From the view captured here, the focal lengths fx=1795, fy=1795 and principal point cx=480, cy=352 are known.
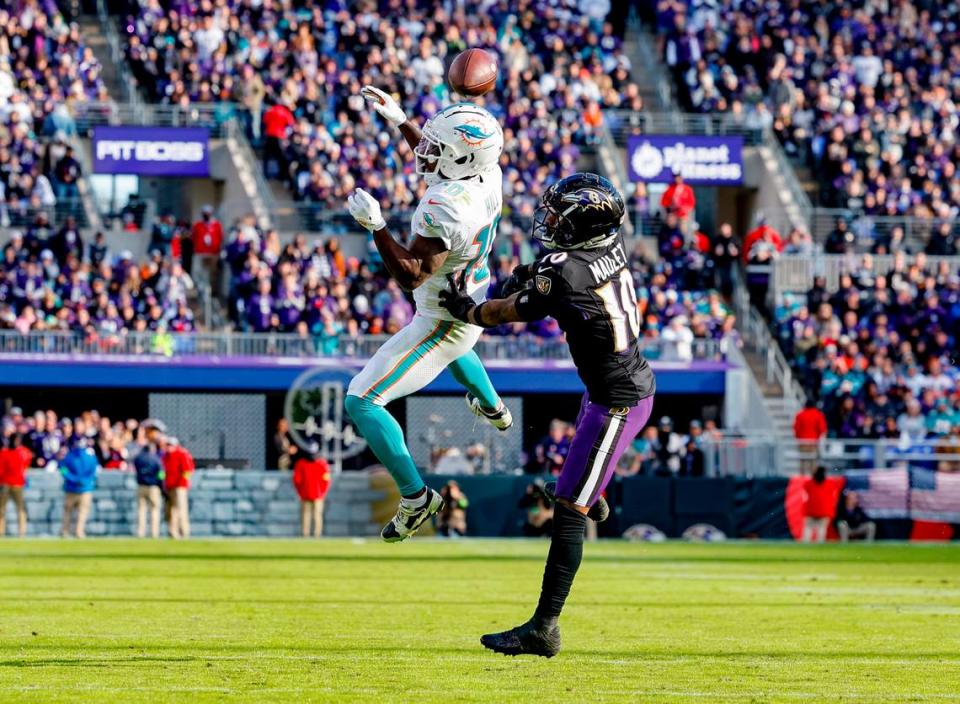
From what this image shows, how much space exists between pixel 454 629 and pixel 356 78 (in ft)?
83.9

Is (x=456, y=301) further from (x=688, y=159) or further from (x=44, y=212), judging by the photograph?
(x=688, y=159)

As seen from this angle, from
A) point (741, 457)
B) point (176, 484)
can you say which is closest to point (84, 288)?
point (176, 484)

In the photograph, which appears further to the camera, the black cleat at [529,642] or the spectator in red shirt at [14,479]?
the spectator in red shirt at [14,479]

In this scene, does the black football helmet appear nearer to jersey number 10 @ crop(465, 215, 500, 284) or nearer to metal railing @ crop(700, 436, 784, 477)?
jersey number 10 @ crop(465, 215, 500, 284)

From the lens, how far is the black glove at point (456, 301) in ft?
30.1

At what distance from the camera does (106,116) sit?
116ft

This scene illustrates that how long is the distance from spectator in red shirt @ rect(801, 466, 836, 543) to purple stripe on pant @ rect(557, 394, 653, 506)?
58.7 ft

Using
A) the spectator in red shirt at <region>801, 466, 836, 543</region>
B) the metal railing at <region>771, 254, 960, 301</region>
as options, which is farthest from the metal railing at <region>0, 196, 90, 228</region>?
the spectator in red shirt at <region>801, 466, 836, 543</region>

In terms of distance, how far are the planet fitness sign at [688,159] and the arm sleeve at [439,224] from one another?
2714 centimetres

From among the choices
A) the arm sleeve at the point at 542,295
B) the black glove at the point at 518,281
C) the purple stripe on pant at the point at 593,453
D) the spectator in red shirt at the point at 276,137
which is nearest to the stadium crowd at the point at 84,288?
the spectator in red shirt at the point at 276,137

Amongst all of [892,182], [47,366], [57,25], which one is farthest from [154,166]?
[892,182]

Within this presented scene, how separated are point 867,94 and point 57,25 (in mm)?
16883

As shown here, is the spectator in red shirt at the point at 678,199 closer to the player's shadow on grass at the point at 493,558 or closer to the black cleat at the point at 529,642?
the player's shadow on grass at the point at 493,558

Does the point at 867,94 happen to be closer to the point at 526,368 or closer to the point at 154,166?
the point at 526,368
